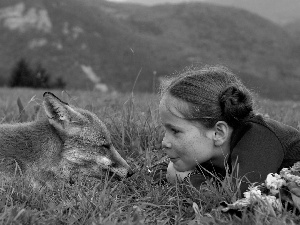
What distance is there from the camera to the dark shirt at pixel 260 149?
160 inches

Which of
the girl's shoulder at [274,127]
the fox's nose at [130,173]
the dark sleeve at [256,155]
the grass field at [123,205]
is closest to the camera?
the grass field at [123,205]

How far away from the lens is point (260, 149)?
4.13 metres

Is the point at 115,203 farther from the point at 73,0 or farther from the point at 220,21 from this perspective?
the point at 220,21

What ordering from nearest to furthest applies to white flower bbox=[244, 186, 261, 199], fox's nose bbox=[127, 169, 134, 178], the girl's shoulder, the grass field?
1. the grass field
2. white flower bbox=[244, 186, 261, 199]
3. the girl's shoulder
4. fox's nose bbox=[127, 169, 134, 178]

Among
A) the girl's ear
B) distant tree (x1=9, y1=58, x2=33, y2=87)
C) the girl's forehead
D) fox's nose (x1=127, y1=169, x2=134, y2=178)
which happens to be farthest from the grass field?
distant tree (x1=9, y1=58, x2=33, y2=87)

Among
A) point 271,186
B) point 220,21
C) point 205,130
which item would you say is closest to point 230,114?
point 205,130

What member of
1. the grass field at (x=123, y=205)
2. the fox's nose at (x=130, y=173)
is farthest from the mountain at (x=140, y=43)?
the grass field at (x=123, y=205)

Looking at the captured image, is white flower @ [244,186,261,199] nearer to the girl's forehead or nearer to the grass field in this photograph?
the grass field

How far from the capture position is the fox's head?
16.5ft

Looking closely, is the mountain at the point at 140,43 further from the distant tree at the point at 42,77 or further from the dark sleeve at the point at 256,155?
the dark sleeve at the point at 256,155

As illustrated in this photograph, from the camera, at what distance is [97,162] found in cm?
512

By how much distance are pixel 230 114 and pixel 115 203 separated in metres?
1.49

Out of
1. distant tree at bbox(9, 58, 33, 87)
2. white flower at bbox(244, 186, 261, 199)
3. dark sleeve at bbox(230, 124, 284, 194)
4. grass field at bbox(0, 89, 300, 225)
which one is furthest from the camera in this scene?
distant tree at bbox(9, 58, 33, 87)

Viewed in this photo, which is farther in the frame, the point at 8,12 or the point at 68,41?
the point at 8,12
